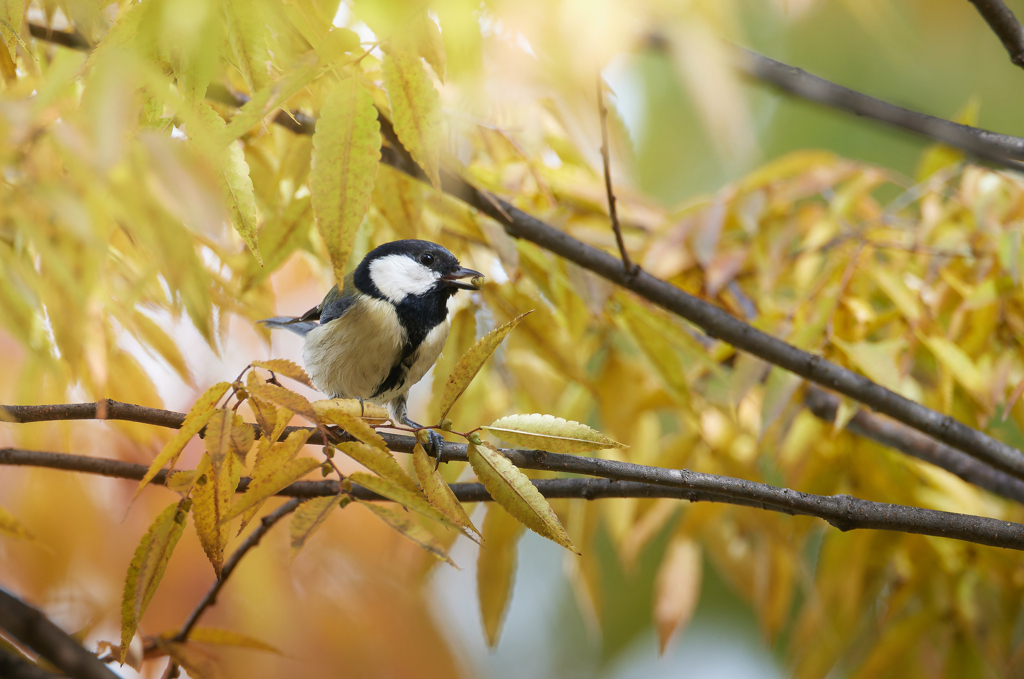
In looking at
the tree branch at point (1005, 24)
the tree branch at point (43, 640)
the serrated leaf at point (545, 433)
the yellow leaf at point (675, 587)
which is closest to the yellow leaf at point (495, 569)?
the yellow leaf at point (675, 587)

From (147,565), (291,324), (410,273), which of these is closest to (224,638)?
(147,565)

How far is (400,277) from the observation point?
1646 mm

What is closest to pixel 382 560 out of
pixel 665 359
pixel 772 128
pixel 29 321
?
pixel 665 359

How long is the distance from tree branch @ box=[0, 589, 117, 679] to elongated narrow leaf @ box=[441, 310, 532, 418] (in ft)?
1.26

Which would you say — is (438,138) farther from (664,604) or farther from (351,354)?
(664,604)

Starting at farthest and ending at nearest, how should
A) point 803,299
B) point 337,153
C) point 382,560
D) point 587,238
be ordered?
point 382,560 → point 587,238 → point 803,299 → point 337,153

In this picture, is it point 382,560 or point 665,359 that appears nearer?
point 665,359

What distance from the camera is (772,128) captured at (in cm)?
488

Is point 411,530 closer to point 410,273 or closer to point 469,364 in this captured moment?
point 469,364

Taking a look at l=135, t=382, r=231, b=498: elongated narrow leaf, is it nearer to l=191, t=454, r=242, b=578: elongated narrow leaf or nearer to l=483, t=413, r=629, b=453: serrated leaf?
l=191, t=454, r=242, b=578: elongated narrow leaf

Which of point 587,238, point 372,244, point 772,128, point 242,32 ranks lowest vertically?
point 242,32

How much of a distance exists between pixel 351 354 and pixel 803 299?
0.90 metres

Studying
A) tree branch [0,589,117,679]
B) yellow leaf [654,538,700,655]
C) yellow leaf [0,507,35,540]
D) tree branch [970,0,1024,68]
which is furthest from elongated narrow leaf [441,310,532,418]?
yellow leaf [654,538,700,655]

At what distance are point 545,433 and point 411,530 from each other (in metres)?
0.17
